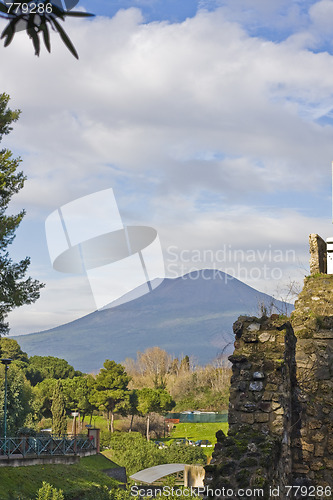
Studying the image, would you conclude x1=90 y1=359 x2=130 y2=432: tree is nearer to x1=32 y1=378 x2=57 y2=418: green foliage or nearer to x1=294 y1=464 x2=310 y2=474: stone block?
x1=32 y1=378 x2=57 y2=418: green foliage

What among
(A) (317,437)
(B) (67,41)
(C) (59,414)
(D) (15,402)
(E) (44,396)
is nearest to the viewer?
(B) (67,41)

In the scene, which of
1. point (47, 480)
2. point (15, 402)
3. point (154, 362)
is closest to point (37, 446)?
point (47, 480)

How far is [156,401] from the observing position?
66562 millimetres

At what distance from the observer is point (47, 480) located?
87.7 feet

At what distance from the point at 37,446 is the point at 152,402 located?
37.8m

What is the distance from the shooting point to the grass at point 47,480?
2378 centimetres

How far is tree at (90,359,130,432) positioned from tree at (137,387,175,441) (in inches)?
82.2

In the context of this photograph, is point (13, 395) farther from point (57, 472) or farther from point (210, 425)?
point (210, 425)

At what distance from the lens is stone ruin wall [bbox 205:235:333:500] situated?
21.8 ft

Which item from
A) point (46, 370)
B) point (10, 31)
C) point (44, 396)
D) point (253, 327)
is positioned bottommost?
point (44, 396)

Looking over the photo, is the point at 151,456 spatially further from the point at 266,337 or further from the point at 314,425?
the point at 266,337

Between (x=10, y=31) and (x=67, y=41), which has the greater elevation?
(x=10, y=31)

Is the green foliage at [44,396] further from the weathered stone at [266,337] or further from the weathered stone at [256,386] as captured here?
the weathered stone at [256,386]

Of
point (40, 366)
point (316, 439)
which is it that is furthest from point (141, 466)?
point (40, 366)
